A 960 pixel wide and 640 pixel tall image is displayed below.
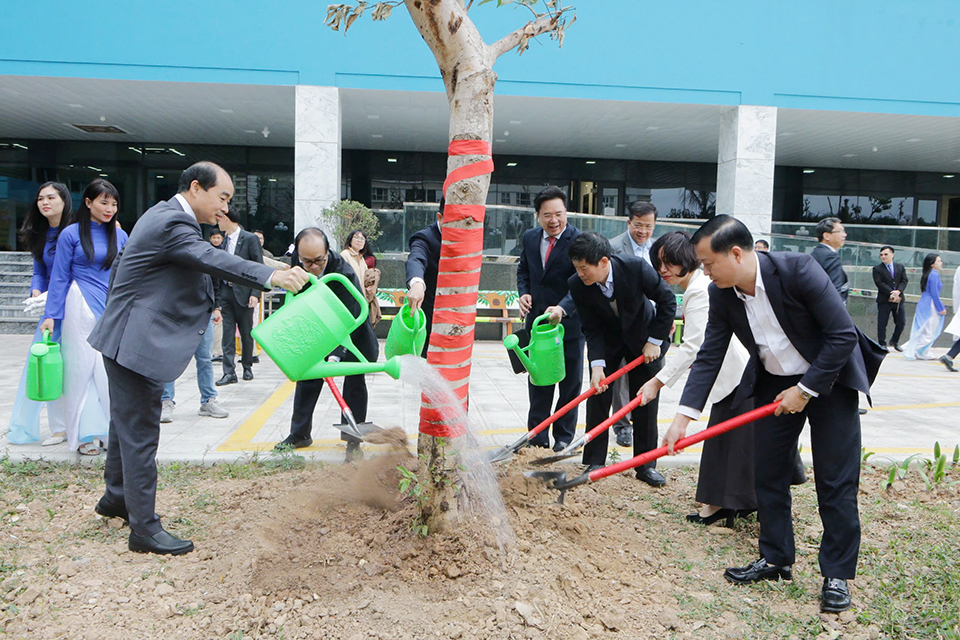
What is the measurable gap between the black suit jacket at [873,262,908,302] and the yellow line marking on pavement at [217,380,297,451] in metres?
10.00

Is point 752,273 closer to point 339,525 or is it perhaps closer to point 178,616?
point 339,525

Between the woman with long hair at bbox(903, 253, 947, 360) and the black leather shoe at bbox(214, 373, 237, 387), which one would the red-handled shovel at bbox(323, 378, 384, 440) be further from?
the woman with long hair at bbox(903, 253, 947, 360)

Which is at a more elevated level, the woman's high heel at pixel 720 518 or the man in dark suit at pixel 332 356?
the man in dark suit at pixel 332 356

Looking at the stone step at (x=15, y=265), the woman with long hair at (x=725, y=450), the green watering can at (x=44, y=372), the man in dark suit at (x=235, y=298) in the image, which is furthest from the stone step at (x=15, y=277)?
the woman with long hair at (x=725, y=450)

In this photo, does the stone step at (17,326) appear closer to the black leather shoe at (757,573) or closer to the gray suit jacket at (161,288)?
the gray suit jacket at (161,288)

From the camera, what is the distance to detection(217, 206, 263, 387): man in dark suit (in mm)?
6910

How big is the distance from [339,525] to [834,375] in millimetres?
2212

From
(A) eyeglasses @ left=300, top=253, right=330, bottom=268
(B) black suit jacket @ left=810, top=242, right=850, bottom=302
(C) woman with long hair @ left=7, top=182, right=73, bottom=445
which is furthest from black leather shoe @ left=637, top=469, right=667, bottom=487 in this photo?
(C) woman with long hair @ left=7, top=182, right=73, bottom=445

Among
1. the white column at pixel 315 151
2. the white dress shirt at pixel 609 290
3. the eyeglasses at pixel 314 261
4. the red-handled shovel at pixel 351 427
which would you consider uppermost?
the white column at pixel 315 151

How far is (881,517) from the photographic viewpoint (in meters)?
3.74

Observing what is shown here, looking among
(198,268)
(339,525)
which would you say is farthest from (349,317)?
(339,525)

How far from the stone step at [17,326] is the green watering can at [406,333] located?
10160 millimetres

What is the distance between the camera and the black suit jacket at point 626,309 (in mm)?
4129

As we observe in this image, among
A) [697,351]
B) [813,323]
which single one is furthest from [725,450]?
[813,323]
